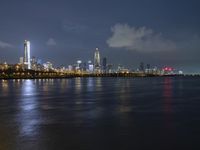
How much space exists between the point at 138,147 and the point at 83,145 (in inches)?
110

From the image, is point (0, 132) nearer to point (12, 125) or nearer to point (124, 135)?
point (12, 125)

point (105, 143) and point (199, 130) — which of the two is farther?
point (199, 130)

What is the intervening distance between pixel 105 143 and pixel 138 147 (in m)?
1.86

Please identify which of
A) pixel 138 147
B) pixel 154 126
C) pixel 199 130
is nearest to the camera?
pixel 138 147

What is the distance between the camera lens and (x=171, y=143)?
711 inches

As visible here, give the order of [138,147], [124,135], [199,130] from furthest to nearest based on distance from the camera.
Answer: [199,130] → [124,135] → [138,147]

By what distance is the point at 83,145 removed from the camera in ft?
57.8

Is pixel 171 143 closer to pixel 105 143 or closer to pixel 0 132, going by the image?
pixel 105 143

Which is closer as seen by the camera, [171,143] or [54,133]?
[171,143]

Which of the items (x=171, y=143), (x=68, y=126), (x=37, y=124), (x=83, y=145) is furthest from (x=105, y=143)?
(x=37, y=124)

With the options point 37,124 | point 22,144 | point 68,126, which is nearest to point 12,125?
point 37,124

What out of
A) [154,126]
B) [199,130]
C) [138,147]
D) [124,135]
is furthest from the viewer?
[154,126]

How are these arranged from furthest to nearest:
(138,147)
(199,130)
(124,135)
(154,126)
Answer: (154,126) < (199,130) < (124,135) < (138,147)

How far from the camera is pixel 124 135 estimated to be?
792 inches
